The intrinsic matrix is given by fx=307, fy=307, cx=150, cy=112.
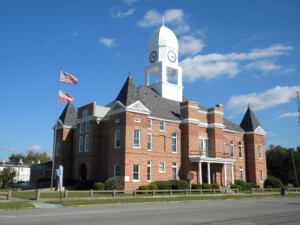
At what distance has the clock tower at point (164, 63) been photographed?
48.7 meters

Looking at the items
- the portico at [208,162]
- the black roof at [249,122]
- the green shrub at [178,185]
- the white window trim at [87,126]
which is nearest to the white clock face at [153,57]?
the white window trim at [87,126]

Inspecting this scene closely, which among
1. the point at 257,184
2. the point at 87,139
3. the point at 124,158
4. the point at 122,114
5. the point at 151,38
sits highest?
the point at 151,38

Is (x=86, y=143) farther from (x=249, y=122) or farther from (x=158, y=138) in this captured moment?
(x=249, y=122)

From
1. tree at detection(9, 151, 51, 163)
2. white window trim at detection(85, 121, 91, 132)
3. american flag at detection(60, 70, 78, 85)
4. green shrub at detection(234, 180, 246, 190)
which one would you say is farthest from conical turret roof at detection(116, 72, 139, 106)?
tree at detection(9, 151, 51, 163)

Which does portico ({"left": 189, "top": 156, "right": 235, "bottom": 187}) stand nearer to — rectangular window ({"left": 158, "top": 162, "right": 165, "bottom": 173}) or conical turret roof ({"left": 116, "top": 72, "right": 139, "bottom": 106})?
rectangular window ({"left": 158, "top": 162, "right": 165, "bottom": 173})

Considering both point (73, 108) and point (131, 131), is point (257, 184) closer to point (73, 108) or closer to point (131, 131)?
point (131, 131)

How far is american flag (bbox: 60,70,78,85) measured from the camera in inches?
1292

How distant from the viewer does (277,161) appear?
6850 cm

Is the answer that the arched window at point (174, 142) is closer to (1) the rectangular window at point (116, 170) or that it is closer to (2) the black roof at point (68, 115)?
(1) the rectangular window at point (116, 170)

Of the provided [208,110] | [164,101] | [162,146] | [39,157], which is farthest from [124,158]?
[39,157]

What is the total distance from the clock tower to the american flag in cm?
1756

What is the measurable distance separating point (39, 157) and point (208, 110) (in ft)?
301

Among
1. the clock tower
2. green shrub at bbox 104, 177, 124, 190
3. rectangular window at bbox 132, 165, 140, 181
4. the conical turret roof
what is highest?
the clock tower

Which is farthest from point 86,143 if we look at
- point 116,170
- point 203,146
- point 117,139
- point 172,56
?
point 172,56
